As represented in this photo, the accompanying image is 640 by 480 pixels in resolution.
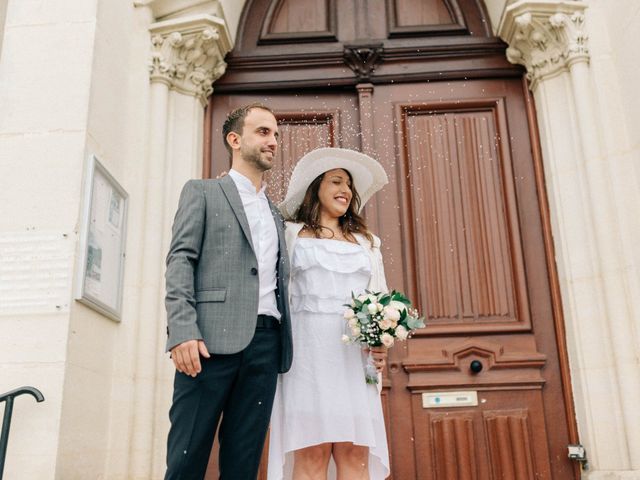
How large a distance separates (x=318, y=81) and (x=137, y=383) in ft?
8.05

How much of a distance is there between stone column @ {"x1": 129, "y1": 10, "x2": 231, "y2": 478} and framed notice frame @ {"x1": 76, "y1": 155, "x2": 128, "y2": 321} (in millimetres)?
215

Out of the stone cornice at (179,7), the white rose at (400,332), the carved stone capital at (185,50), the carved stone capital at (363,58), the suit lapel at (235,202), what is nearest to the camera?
the suit lapel at (235,202)

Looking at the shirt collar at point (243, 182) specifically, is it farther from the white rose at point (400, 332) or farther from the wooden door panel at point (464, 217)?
the wooden door panel at point (464, 217)

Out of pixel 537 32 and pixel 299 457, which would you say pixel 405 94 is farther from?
pixel 299 457

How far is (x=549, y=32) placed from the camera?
459 cm

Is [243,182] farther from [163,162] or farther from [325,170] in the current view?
[163,162]

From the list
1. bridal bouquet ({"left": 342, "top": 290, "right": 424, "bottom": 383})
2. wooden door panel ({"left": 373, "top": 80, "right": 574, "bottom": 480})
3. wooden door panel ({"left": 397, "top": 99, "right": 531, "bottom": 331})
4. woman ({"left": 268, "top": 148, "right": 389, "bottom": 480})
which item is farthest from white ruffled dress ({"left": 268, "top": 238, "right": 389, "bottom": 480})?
wooden door panel ({"left": 397, "top": 99, "right": 531, "bottom": 331})

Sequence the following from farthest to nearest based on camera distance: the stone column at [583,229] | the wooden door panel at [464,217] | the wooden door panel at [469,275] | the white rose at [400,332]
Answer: the wooden door panel at [464,217] < the wooden door panel at [469,275] < the stone column at [583,229] < the white rose at [400,332]

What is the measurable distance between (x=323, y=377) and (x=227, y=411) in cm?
51

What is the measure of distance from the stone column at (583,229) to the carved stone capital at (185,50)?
202 cm

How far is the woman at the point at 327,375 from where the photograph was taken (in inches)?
114

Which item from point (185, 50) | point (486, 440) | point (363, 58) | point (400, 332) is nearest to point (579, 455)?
point (486, 440)

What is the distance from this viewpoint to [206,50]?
15.8 ft

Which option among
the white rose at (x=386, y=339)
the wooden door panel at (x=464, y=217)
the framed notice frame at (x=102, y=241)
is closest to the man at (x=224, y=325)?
the white rose at (x=386, y=339)
